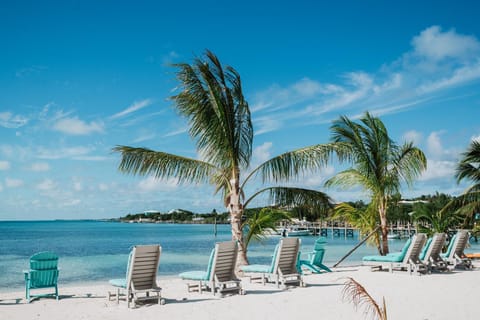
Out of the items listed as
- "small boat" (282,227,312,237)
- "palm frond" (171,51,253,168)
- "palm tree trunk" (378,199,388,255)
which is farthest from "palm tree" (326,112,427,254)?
"small boat" (282,227,312,237)

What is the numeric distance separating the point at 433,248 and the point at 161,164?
23.0ft

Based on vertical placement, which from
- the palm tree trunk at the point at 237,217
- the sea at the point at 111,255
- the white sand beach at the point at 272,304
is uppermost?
the palm tree trunk at the point at 237,217

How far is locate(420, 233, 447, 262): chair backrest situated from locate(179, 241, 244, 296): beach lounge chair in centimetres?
579

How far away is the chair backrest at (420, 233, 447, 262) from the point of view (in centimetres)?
1279

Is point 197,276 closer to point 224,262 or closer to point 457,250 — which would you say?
point 224,262

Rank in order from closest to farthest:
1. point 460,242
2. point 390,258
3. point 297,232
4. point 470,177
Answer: point 390,258, point 460,242, point 470,177, point 297,232

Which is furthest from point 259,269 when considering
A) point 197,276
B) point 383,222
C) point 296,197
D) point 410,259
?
point 383,222

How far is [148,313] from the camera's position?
7430 millimetres

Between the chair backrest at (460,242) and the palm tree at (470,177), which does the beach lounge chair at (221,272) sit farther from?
the palm tree at (470,177)

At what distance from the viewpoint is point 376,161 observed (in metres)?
15.6

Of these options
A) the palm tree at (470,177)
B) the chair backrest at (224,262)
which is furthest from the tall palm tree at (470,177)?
the chair backrest at (224,262)

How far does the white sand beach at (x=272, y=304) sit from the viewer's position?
23.5 feet

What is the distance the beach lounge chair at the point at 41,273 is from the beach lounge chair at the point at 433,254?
852cm

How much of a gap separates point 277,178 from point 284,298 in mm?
4388
